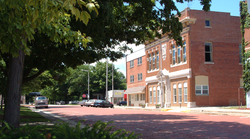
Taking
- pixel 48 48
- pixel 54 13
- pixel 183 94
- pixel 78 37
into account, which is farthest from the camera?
pixel 183 94

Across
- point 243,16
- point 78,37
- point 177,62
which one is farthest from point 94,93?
point 78,37

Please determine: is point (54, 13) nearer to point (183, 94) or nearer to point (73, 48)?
point (73, 48)

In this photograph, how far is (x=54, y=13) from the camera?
447cm

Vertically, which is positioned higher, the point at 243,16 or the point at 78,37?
the point at 243,16

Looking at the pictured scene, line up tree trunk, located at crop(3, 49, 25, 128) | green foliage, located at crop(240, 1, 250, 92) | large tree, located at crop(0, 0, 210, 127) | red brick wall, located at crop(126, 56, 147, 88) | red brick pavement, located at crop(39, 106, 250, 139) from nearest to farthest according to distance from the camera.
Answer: large tree, located at crop(0, 0, 210, 127)
tree trunk, located at crop(3, 49, 25, 128)
red brick pavement, located at crop(39, 106, 250, 139)
green foliage, located at crop(240, 1, 250, 92)
red brick wall, located at crop(126, 56, 147, 88)

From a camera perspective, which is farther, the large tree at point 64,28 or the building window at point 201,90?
Result: the building window at point 201,90

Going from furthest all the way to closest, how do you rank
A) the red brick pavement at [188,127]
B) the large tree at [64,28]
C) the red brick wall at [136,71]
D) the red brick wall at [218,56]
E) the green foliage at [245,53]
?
the red brick wall at [136,71], the red brick wall at [218,56], the green foliage at [245,53], the red brick pavement at [188,127], the large tree at [64,28]

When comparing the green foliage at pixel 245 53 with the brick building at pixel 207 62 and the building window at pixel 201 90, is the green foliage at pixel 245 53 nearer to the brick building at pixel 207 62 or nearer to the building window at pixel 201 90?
the brick building at pixel 207 62

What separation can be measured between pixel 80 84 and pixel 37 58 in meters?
66.4

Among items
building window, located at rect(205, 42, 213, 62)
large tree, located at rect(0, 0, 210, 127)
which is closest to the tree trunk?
large tree, located at rect(0, 0, 210, 127)

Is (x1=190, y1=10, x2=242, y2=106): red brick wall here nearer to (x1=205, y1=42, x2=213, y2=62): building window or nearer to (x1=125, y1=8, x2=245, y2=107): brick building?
(x1=125, y1=8, x2=245, y2=107): brick building

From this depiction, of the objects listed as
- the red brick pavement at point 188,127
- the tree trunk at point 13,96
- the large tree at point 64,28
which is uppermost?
the large tree at point 64,28

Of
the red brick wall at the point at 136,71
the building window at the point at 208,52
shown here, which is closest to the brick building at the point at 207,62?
the building window at the point at 208,52

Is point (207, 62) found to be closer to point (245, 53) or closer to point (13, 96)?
point (245, 53)
